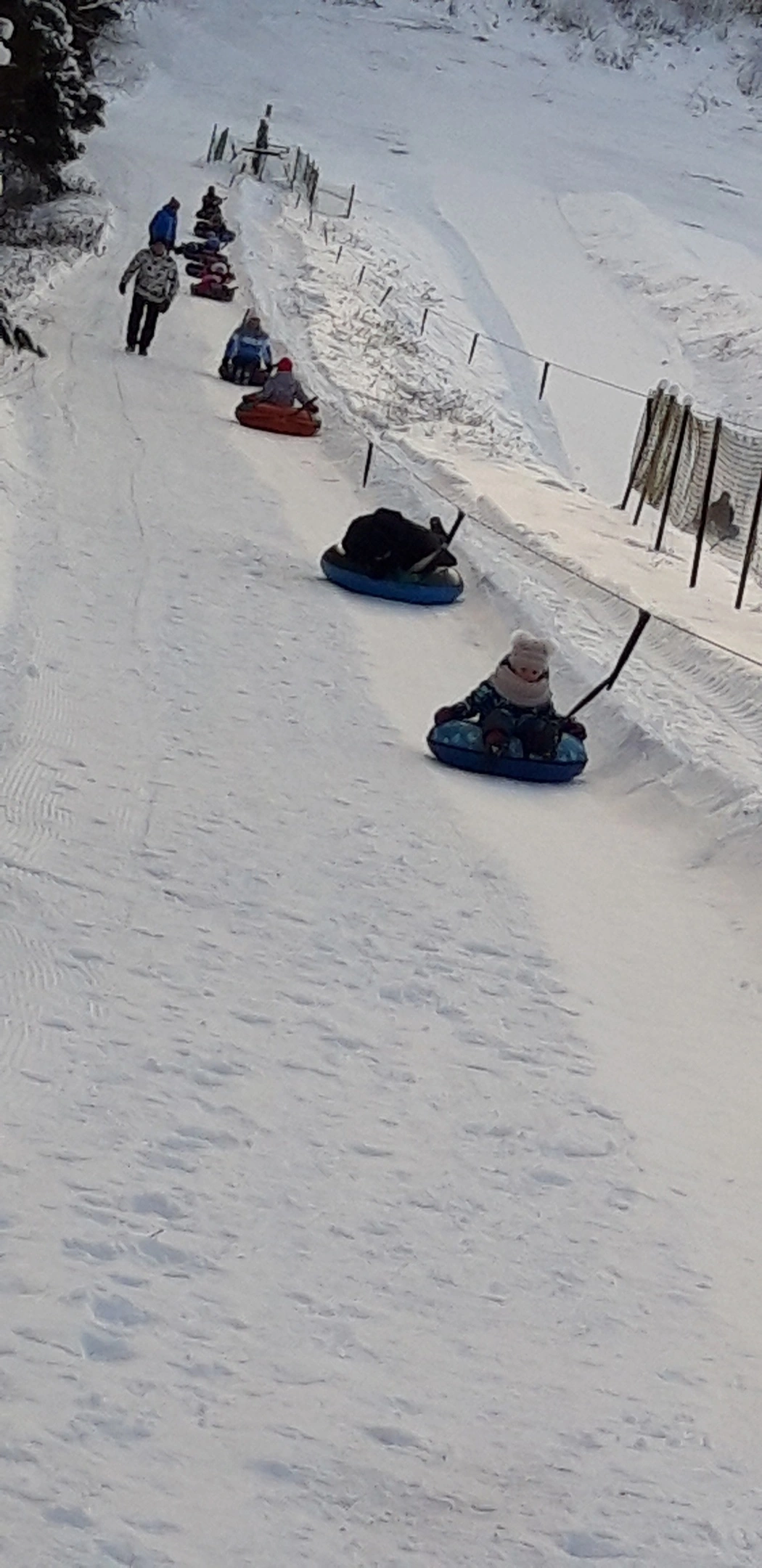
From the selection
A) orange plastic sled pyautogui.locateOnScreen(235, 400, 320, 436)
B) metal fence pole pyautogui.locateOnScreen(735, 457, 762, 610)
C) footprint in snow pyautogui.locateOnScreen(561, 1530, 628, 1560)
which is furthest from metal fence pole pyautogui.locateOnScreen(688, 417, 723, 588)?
footprint in snow pyautogui.locateOnScreen(561, 1530, 628, 1560)

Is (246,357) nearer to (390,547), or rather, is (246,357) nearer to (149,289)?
(149,289)

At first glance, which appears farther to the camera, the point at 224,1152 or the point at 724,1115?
the point at 724,1115

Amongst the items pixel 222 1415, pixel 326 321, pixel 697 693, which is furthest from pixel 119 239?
pixel 222 1415

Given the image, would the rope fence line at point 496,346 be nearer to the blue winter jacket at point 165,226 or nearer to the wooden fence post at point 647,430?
→ the blue winter jacket at point 165,226

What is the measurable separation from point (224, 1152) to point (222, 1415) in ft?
3.95

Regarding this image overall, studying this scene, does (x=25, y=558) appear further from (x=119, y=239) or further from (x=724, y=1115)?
(x=119, y=239)

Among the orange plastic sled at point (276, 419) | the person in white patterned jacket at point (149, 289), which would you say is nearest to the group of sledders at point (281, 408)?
the orange plastic sled at point (276, 419)

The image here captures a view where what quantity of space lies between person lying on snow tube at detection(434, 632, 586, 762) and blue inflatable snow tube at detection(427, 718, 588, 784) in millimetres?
31

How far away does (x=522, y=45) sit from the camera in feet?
205

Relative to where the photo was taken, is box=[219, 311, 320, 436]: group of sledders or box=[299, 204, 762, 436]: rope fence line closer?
box=[219, 311, 320, 436]: group of sledders

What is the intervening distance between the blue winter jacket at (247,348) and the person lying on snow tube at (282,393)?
2147mm

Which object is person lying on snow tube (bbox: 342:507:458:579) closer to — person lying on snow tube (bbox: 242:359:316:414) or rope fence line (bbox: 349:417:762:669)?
rope fence line (bbox: 349:417:762:669)

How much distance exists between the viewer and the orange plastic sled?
65.1ft

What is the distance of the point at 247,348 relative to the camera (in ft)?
74.0
